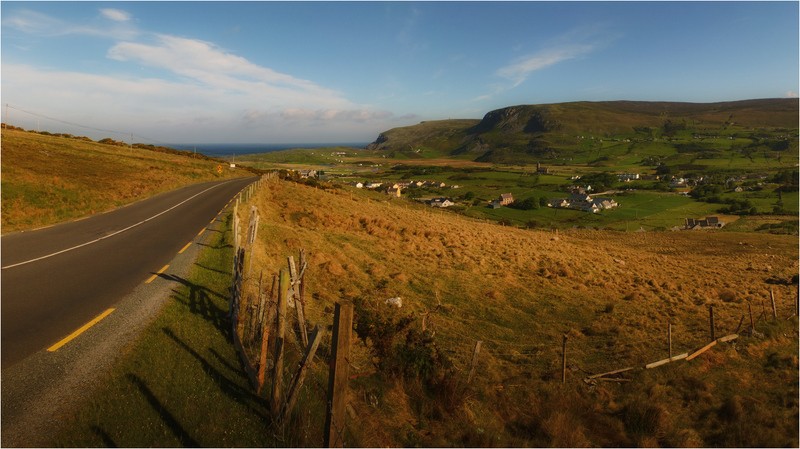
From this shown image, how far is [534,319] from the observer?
19656 mm

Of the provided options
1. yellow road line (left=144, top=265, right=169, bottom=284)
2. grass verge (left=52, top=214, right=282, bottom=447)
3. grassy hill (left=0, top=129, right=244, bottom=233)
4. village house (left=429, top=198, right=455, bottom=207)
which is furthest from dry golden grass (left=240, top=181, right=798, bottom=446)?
village house (left=429, top=198, right=455, bottom=207)

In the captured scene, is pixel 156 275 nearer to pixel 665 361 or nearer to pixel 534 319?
pixel 534 319

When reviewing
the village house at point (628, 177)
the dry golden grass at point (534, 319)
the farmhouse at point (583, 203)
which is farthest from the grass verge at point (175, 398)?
the village house at point (628, 177)

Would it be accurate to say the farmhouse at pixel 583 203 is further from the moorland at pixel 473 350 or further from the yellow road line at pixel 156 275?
the yellow road line at pixel 156 275

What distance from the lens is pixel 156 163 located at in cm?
6128

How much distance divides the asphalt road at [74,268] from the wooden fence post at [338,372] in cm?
692

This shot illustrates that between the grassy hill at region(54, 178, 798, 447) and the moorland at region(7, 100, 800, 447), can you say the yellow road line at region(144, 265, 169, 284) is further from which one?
the grassy hill at region(54, 178, 798, 447)

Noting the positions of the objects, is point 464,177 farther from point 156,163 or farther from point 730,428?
point 730,428

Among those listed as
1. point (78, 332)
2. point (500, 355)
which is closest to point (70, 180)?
point (78, 332)

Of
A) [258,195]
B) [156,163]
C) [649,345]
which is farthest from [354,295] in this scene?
[156,163]

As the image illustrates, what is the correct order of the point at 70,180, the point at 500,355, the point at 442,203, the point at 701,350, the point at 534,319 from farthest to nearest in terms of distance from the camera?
the point at 442,203, the point at 70,180, the point at 534,319, the point at 701,350, the point at 500,355

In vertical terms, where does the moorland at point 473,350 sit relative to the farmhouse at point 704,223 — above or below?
above

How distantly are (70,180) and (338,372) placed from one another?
4244 centimetres

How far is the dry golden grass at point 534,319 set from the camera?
995 cm
